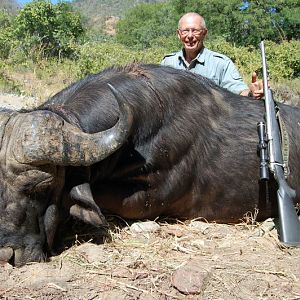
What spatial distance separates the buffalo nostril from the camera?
326 cm

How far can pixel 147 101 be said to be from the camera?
4.07 m

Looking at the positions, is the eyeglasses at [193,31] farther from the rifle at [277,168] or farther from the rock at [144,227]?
the rock at [144,227]

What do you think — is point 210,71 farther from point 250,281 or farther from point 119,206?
point 250,281

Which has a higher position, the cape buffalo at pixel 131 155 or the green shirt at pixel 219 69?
the green shirt at pixel 219 69

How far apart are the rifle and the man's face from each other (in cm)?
158

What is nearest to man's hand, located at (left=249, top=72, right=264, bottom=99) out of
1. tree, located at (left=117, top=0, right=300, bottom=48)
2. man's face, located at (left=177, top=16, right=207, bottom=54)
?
man's face, located at (left=177, top=16, right=207, bottom=54)

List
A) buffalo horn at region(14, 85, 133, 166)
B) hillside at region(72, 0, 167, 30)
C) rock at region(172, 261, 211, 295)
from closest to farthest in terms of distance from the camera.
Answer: rock at region(172, 261, 211, 295) < buffalo horn at region(14, 85, 133, 166) < hillside at region(72, 0, 167, 30)

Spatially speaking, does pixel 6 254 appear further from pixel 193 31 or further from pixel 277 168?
pixel 193 31

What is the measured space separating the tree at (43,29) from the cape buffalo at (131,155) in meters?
11.0

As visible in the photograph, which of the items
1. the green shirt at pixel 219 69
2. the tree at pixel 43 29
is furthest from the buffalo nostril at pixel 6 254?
the tree at pixel 43 29

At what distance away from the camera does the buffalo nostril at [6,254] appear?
Result: 3.26 m

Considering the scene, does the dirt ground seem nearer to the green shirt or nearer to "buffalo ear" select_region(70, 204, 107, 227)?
"buffalo ear" select_region(70, 204, 107, 227)

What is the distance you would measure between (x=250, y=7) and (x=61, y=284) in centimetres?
3445

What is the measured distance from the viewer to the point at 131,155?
3979 millimetres
